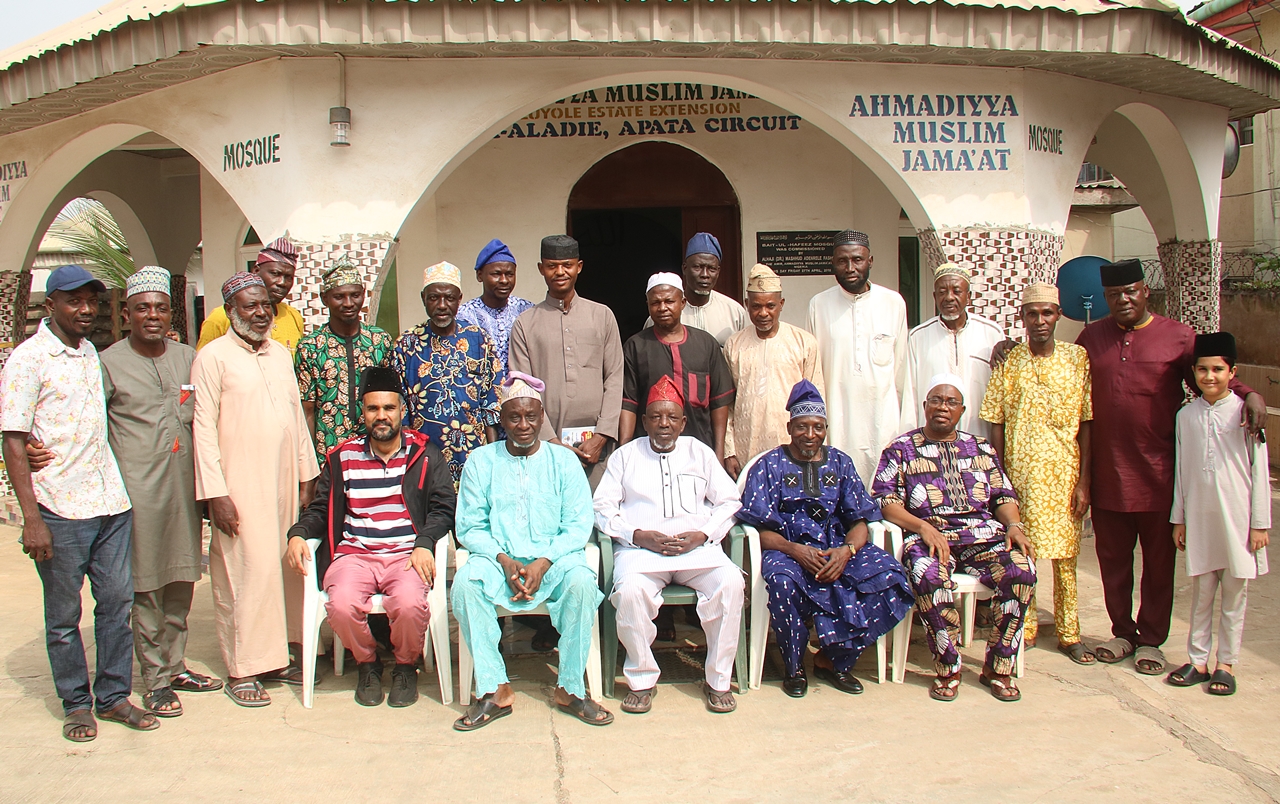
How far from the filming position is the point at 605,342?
180 inches

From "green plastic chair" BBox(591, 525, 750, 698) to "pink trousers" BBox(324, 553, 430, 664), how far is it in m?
0.72

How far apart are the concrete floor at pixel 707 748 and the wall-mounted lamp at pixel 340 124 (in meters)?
3.04

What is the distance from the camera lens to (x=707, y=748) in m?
3.37

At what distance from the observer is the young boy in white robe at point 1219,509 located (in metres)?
3.80

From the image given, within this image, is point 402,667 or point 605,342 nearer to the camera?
point 402,667

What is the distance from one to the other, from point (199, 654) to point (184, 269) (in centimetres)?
776

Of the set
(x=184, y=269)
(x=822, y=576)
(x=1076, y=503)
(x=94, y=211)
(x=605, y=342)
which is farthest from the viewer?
(x=94, y=211)

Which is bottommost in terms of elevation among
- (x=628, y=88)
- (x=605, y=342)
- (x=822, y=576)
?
(x=822, y=576)

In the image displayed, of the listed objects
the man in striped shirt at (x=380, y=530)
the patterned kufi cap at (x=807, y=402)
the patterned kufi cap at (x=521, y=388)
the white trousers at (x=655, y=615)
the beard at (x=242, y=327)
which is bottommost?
the white trousers at (x=655, y=615)

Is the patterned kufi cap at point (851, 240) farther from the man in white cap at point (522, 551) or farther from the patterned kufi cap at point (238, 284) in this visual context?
the patterned kufi cap at point (238, 284)

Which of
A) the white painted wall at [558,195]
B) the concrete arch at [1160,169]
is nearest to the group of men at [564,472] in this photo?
the white painted wall at [558,195]

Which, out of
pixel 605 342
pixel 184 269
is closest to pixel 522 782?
pixel 605 342

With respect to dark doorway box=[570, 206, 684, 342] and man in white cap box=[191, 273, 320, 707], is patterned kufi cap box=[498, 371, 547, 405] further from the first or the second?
dark doorway box=[570, 206, 684, 342]

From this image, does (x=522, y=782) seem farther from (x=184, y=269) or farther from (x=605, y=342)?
(x=184, y=269)
